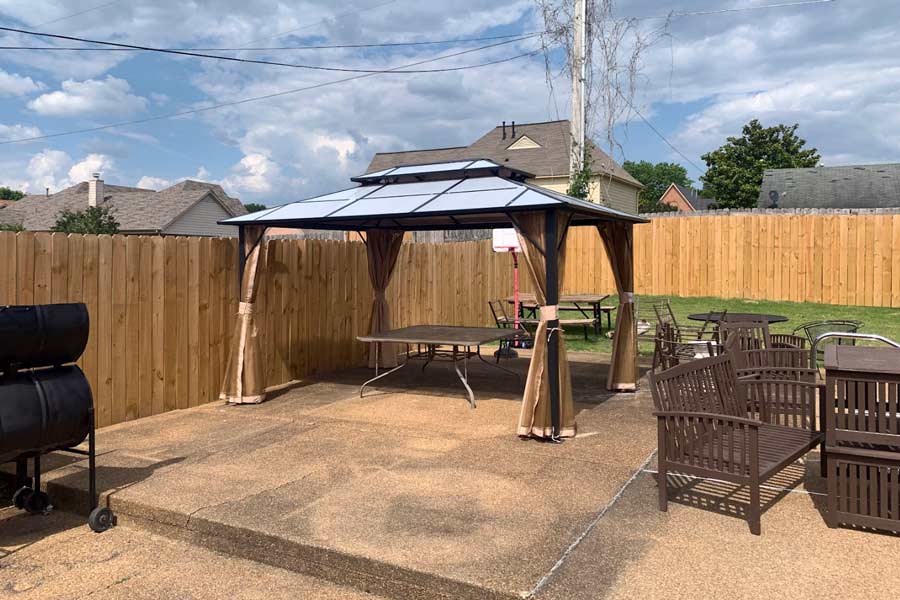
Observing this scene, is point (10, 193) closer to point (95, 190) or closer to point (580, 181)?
point (95, 190)

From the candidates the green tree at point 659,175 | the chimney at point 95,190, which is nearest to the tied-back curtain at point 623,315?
the chimney at point 95,190

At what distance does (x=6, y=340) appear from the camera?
3762 millimetres

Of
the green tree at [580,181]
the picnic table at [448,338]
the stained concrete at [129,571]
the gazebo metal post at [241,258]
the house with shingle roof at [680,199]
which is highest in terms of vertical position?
the house with shingle roof at [680,199]

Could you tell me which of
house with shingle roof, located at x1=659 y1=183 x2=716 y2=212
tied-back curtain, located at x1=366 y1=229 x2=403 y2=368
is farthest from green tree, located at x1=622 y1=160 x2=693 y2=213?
tied-back curtain, located at x1=366 y1=229 x2=403 y2=368

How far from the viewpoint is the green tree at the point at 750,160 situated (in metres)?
41.9

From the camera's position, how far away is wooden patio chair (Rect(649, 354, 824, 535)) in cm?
386

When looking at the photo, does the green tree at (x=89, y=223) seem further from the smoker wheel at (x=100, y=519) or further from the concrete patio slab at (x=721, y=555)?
the concrete patio slab at (x=721, y=555)

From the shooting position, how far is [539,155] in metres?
27.9

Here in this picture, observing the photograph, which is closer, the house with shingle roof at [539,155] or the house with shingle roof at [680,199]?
the house with shingle roof at [539,155]

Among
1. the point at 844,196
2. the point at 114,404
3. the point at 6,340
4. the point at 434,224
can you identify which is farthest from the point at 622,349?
the point at 844,196

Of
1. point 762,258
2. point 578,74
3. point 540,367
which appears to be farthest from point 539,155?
point 540,367

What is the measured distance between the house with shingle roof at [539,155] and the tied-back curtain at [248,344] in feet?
61.6

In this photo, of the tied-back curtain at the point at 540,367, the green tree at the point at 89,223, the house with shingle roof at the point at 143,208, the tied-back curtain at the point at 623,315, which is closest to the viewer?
the tied-back curtain at the point at 540,367

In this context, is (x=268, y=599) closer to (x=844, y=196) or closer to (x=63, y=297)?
(x=63, y=297)
